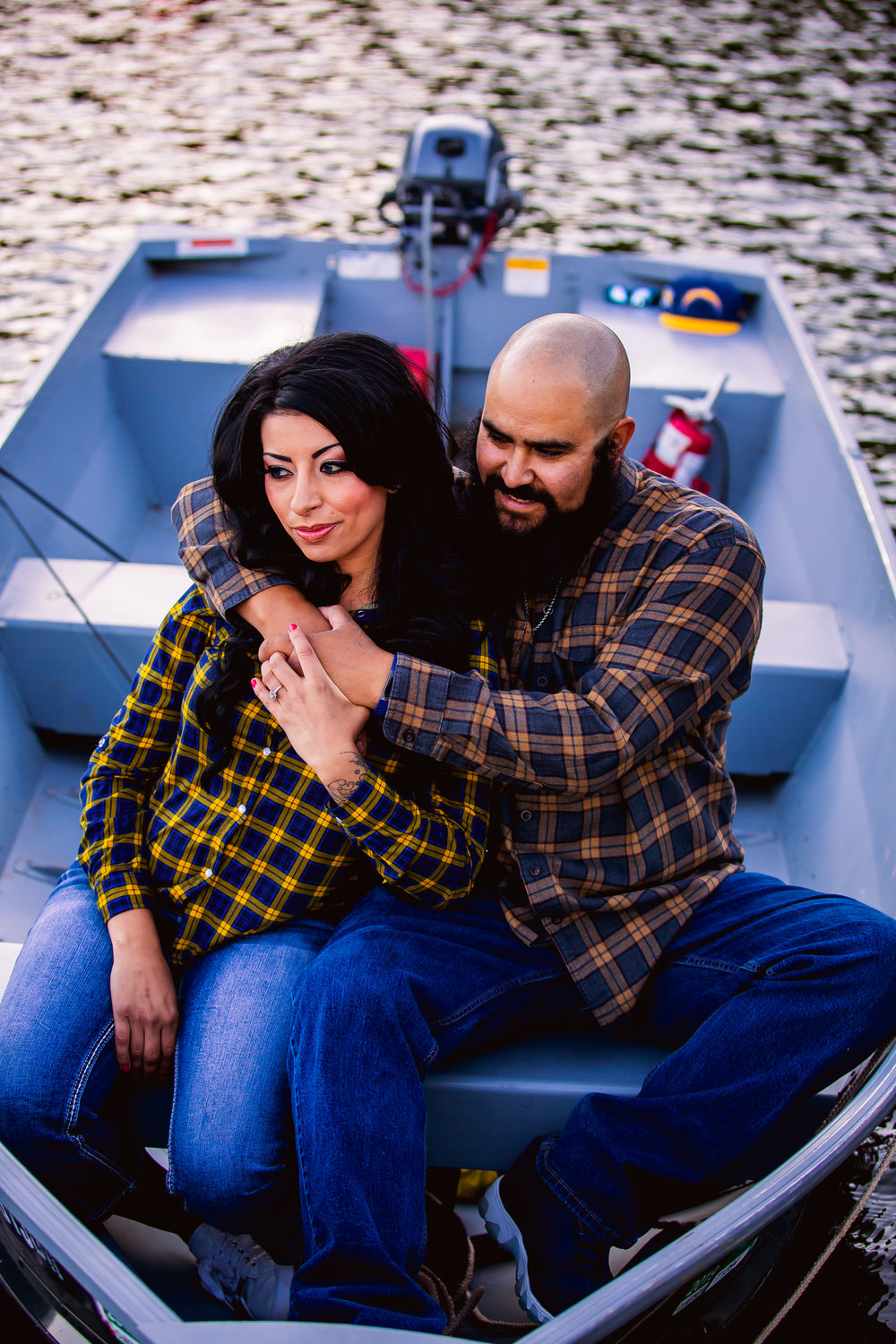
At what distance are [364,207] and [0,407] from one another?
12.5 feet

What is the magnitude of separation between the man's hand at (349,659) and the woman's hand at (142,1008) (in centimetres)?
46

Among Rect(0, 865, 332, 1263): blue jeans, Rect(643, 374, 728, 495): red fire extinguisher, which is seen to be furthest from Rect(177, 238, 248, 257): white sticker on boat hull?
Rect(0, 865, 332, 1263): blue jeans

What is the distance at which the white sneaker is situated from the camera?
157 cm

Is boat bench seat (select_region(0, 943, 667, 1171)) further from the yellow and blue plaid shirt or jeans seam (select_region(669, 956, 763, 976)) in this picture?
the yellow and blue plaid shirt

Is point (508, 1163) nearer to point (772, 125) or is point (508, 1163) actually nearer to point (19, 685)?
point (19, 685)

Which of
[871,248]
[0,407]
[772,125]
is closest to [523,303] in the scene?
[0,407]

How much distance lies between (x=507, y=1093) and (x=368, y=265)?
3538mm

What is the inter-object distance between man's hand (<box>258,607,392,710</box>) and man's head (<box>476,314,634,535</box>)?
367 millimetres

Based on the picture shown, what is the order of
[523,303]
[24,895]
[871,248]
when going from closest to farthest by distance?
[24,895]
[523,303]
[871,248]

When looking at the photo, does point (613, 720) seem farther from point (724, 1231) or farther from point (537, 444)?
point (724, 1231)

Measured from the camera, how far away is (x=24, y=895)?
237 cm

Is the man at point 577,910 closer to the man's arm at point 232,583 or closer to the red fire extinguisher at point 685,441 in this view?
the man's arm at point 232,583

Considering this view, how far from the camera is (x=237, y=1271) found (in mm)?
1617

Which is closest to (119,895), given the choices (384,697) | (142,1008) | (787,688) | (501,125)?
(142,1008)
